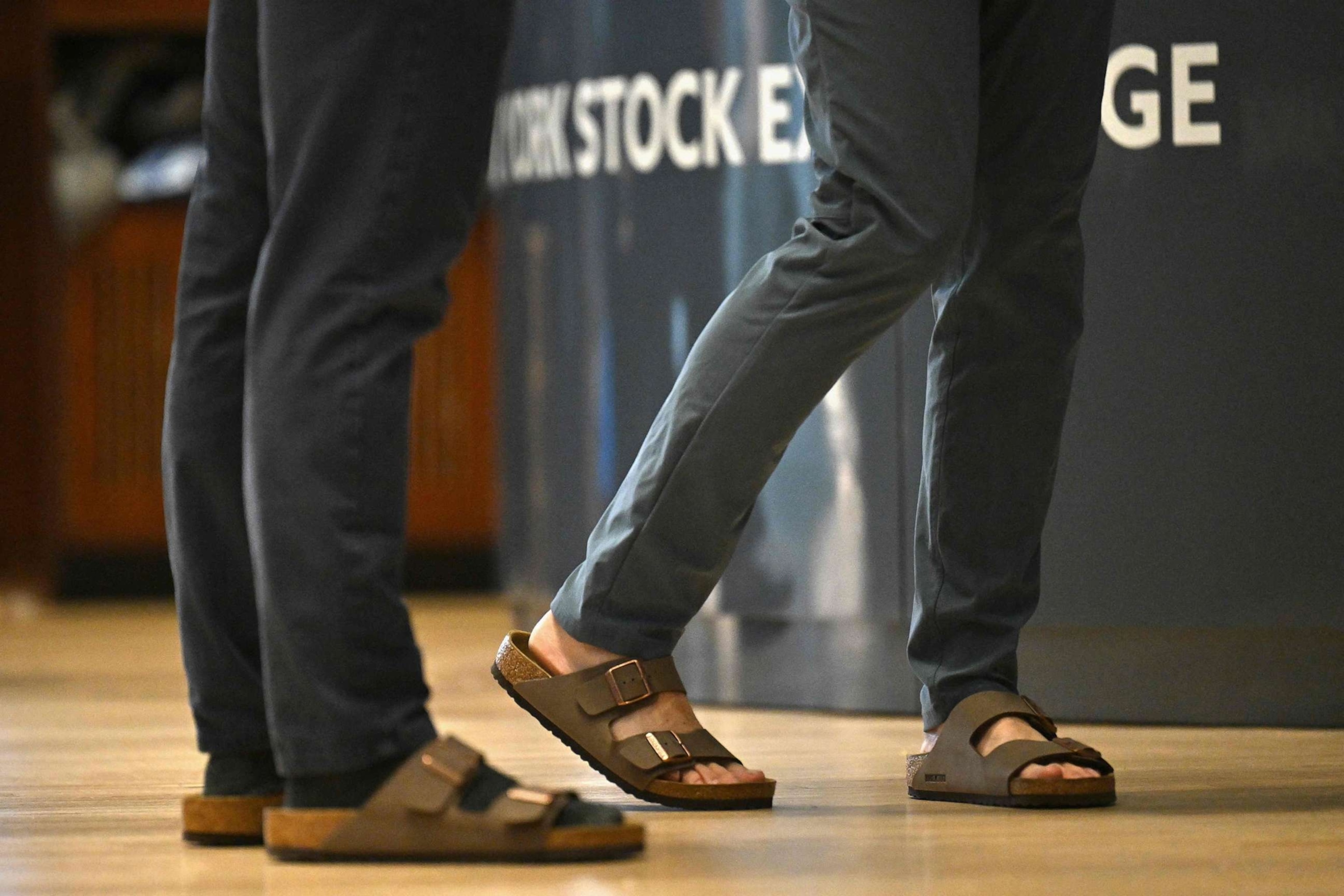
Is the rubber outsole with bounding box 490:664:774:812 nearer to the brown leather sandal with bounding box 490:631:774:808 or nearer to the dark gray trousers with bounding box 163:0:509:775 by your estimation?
the brown leather sandal with bounding box 490:631:774:808

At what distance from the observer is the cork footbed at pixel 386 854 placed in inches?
39.5

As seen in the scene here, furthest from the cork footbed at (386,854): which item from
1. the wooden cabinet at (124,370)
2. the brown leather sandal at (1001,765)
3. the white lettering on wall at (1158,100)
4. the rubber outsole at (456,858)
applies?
the wooden cabinet at (124,370)

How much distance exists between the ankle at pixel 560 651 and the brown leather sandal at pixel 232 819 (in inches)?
9.3

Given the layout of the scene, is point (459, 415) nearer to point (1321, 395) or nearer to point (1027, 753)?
point (1321, 395)

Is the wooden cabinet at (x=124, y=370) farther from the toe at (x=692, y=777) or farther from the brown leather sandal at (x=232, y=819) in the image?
the brown leather sandal at (x=232, y=819)

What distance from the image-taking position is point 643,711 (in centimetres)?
127

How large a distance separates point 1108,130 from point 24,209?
4.08 metres

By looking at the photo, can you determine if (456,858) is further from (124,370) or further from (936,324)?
(124,370)

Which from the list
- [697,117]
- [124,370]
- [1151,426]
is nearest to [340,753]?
[1151,426]

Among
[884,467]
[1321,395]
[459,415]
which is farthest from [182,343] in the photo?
[459,415]

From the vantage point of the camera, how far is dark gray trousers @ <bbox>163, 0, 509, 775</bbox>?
973 millimetres

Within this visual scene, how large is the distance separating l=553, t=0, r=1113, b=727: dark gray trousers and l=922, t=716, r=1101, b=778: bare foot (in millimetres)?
42

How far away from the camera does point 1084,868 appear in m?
1.03

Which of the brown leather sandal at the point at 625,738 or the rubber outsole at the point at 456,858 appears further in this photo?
the brown leather sandal at the point at 625,738
